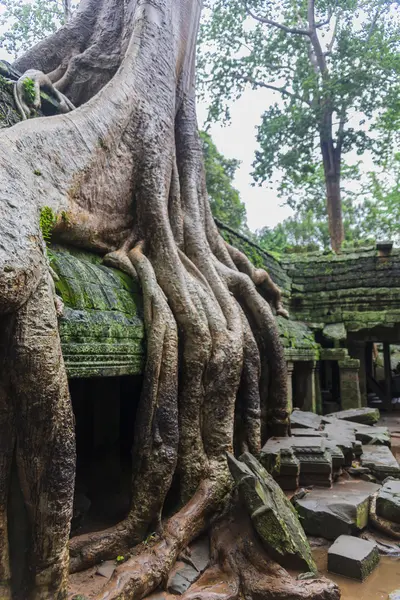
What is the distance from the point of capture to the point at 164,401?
282 cm

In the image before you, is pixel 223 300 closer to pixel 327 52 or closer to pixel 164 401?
pixel 164 401

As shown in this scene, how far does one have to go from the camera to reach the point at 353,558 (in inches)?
107

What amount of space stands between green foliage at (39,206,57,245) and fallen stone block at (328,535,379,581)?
2.64m

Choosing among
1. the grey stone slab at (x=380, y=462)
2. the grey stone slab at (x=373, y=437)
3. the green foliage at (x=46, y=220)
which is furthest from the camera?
the grey stone slab at (x=373, y=437)

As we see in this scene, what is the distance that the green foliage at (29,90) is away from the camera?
3.72 meters

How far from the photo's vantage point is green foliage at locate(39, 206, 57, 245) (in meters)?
2.61

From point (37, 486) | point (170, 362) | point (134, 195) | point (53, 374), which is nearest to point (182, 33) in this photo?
point (134, 195)

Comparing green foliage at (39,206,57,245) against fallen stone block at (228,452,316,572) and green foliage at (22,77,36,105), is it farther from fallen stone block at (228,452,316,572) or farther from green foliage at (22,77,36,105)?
fallen stone block at (228,452,316,572)

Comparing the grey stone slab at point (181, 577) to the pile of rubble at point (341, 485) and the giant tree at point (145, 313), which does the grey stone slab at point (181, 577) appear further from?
the pile of rubble at point (341, 485)

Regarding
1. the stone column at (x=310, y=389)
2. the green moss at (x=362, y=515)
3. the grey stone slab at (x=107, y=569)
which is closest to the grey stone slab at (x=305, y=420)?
the stone column at (x=310, y=389)

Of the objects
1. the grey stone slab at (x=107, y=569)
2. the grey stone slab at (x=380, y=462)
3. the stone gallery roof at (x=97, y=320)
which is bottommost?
the grey stone slab at (x=107, y=569)

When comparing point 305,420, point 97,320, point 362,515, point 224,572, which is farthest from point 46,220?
point 305,420

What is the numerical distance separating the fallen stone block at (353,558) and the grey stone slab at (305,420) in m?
2.37

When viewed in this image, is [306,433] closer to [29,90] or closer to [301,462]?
[301,462]
